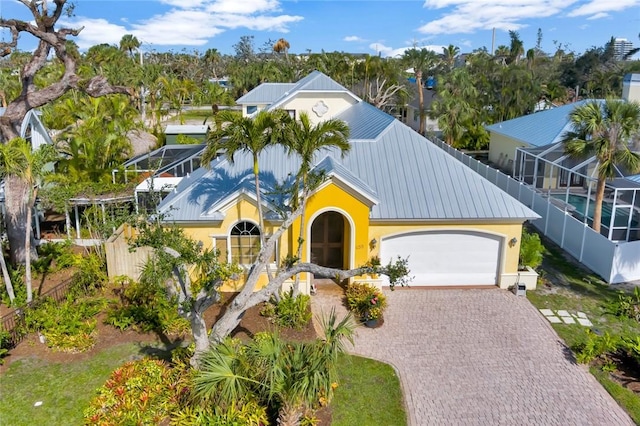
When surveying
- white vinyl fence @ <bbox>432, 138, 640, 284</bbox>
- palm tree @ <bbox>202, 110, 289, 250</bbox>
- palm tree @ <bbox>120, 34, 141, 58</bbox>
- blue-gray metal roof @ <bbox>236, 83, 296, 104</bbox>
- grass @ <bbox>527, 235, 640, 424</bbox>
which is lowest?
grass @ <bbox>527, 235, 640, 424</bbox>

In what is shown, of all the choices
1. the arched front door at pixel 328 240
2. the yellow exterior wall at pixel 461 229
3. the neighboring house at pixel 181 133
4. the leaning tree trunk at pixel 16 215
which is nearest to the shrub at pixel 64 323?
the leaning tree trunk at pixel 16 215

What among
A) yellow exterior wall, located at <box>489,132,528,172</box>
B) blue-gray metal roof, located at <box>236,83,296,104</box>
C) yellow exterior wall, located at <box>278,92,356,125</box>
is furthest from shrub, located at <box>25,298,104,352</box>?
yellow exterior wall, located at <box>489,132,528,172</box>

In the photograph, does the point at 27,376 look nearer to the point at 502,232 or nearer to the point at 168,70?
the point at 502,232

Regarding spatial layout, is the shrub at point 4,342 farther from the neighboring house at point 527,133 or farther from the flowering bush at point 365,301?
the neighboring house at point 527,133

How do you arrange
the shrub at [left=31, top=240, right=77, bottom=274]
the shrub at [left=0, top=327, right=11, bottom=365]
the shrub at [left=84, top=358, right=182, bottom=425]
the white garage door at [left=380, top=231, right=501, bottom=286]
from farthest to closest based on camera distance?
the shrub at [left=31, top=240, right=77, bottom=274] → the white garage door at [left=380, top=231, right=501, bottom=286] → the shrub at [left=0, top=327, right=11, bottom=365] → the shrub at [left=84, top=358, right=182, bottom=425]

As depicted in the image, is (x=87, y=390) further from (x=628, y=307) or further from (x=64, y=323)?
(x=628, y=307)

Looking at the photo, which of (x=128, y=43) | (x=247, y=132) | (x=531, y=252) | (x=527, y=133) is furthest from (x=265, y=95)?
(x=128, y=43)

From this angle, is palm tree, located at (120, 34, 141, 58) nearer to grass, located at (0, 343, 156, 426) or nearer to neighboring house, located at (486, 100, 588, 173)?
neighboring house, located at (486, 100, 588, 173)
